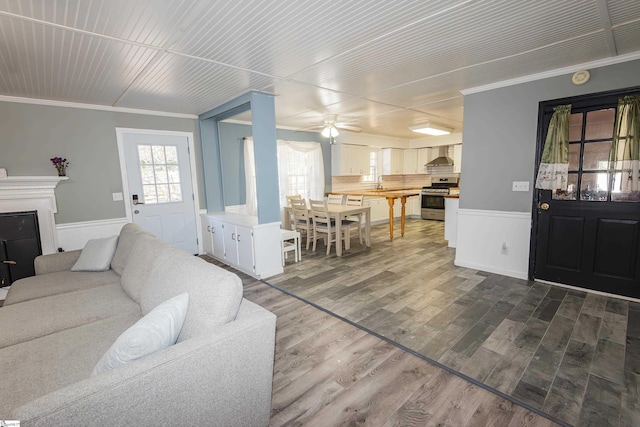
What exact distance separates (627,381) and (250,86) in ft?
13.3

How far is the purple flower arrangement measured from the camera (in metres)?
3.56

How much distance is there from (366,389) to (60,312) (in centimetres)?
209

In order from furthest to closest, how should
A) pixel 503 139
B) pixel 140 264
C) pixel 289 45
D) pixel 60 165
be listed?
pixel 60 165, pixel 503 139, pixel 289 45, pixel 140 264

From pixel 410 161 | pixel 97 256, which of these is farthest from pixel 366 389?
pixel 410 161

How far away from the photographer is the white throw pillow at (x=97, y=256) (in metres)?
2.74

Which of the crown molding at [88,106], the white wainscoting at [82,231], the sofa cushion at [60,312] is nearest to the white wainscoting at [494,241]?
the sofa cushion at [60,312]

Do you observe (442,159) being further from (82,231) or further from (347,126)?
(82,231)

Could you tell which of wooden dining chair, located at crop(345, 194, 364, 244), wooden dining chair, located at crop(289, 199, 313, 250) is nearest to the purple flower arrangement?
wooden dining chair, located at crop(289, 199, 313, 250)

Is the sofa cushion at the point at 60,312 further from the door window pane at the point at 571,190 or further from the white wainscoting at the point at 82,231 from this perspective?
the door window pane at the point at 571,190

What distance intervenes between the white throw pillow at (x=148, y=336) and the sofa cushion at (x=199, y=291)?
8cm

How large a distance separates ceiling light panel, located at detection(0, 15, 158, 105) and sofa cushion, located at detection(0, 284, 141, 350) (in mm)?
1885

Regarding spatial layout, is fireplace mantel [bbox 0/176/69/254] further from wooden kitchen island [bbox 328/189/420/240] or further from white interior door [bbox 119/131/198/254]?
wooden kitchen island [bbox 328/189/420/240]

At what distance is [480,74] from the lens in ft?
10.3

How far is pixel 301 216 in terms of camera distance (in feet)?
16.8
